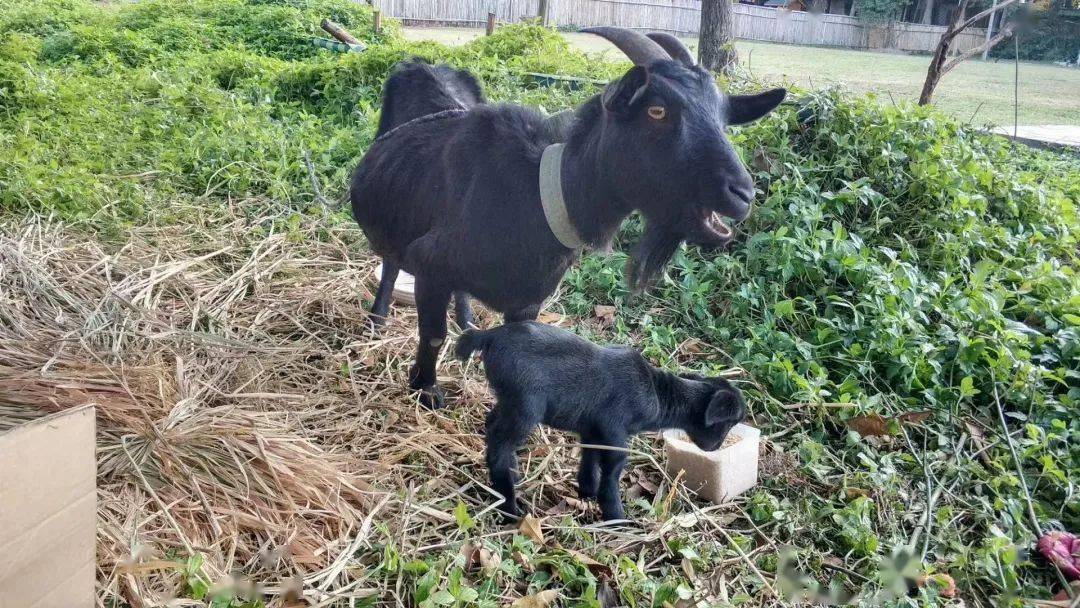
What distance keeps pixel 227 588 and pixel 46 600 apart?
0.56 meters

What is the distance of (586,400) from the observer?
9.82 feet

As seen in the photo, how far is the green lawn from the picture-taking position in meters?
9.81

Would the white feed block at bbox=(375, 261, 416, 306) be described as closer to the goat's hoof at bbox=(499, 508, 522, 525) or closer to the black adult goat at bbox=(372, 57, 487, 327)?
the black adult goat at bbox=(372, 57, 487, 327)

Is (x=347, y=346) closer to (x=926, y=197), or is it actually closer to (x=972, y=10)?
(x=926, y=197)

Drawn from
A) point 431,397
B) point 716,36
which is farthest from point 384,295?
point 716,36

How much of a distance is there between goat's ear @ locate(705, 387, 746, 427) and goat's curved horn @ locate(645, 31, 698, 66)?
1225mm

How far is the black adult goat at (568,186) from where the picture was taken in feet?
9.56

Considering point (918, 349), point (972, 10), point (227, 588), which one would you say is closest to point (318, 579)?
point (227, 588)

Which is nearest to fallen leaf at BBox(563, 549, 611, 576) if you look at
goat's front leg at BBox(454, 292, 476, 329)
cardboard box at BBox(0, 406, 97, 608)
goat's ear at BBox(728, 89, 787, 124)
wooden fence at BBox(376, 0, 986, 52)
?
cardboard box at BBox(0, 406, 97, 608)

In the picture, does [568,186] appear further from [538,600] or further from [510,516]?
[538,600]

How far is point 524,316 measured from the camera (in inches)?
137

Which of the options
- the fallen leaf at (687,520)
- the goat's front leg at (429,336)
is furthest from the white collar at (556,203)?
the fallen leaf at (687,520)

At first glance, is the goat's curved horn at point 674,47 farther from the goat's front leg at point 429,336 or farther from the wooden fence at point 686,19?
the wooden fence at point 686,19

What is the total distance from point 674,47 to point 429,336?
1.51 m
